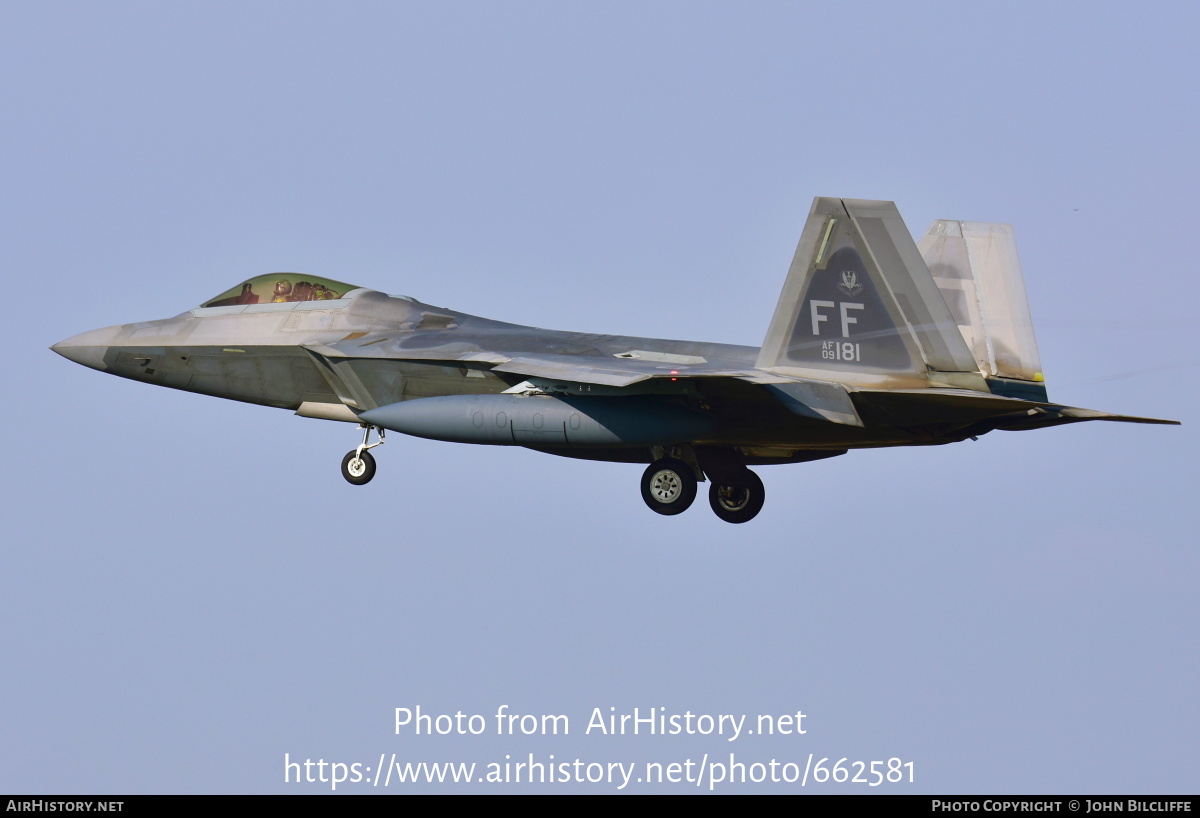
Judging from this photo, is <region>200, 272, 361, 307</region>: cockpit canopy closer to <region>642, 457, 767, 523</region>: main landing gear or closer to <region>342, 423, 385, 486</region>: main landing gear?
<region>342, 423, 385, 486</region>: main landing gear

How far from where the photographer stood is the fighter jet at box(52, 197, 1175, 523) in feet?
62.2

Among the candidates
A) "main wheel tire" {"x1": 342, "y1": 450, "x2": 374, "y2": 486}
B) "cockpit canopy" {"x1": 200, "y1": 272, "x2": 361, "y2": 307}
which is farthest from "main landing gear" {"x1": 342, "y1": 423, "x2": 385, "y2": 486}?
"cockpit canopy" {"x1": 200, "y1": 272, "x2": 361, "y2": 307}

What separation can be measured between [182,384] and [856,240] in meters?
9.55

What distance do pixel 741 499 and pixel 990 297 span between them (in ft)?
13.5

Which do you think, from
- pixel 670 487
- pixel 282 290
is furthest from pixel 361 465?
pixel 670 487

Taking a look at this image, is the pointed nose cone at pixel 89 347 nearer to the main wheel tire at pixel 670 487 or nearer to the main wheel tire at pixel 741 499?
the main wheel tire at pixel 670 487

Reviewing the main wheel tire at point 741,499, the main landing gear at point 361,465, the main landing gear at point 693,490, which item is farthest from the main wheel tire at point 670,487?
the main landing gear at point 361,465

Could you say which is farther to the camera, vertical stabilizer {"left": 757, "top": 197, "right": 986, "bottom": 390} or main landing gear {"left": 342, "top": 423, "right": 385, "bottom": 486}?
main landing gear {"left": 342, "top": 423, "right": 385, "bottom": 486}

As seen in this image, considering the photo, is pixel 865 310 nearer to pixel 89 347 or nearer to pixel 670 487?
pixel 670 487

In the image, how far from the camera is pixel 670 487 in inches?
830

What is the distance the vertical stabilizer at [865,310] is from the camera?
18.9 meters

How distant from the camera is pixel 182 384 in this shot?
74.8 ft

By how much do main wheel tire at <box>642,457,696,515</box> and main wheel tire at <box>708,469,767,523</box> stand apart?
0.71 meters

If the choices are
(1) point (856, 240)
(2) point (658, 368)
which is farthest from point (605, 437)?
(1) point (856, 240)
